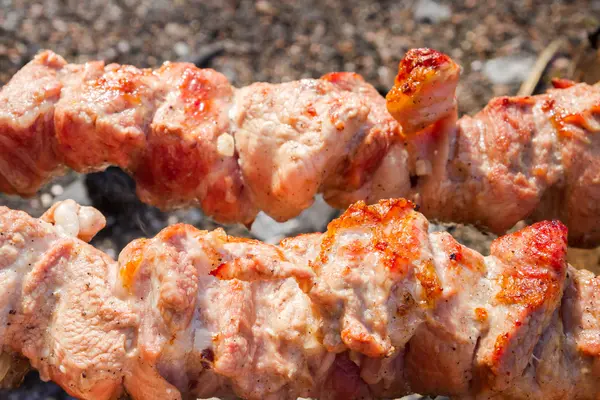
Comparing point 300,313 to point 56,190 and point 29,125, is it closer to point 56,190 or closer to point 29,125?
point 29,125

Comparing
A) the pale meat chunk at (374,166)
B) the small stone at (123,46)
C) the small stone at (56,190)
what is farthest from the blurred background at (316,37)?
the pale meat chunk at (374,166)

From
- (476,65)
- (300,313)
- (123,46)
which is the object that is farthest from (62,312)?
(476,65)

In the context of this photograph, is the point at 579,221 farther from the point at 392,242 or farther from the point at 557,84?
the point at 392,242

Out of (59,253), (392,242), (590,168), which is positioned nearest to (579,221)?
(590,168)

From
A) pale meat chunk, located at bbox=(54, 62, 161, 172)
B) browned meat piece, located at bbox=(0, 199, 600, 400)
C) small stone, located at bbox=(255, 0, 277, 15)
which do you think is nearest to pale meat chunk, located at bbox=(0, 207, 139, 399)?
browned meat piece, located at bbox=(0, 199, 600, 400)

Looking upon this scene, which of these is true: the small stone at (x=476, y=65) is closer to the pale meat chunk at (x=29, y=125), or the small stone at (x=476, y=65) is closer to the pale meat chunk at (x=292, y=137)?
the pale meat chunk at (x=292, y=137)
